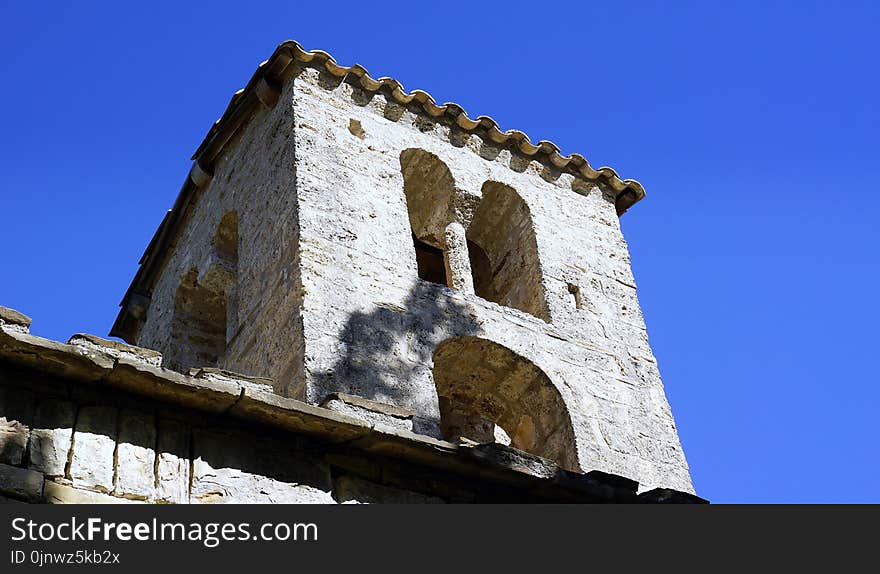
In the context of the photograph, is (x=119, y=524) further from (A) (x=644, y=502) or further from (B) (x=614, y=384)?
(B) (x=614, y=384)

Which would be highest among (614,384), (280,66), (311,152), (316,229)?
(280,66)

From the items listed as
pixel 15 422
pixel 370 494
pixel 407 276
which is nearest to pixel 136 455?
pixel 15 422

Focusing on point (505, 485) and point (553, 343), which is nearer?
point (505, 485)

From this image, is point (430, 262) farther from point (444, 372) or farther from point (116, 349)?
point (116, 349)

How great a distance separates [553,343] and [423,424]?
211cm

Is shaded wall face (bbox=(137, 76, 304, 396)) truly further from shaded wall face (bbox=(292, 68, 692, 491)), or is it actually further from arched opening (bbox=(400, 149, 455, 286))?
arched opening (bbox=(400, 149, 455, 286))

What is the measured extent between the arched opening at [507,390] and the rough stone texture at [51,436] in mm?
5287

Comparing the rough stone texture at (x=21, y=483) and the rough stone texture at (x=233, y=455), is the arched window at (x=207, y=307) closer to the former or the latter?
the rough stone texture at (x=233, y=455)

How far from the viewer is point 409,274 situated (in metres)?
11.1

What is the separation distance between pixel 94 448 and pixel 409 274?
5653mm

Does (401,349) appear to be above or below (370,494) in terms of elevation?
above

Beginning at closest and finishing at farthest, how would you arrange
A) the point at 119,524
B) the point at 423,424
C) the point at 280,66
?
1. the point at 119,524
2. the point at 423,424
3. the point at 280,66

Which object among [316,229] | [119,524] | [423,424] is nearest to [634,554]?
[119,524]

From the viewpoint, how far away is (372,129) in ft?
40.6
